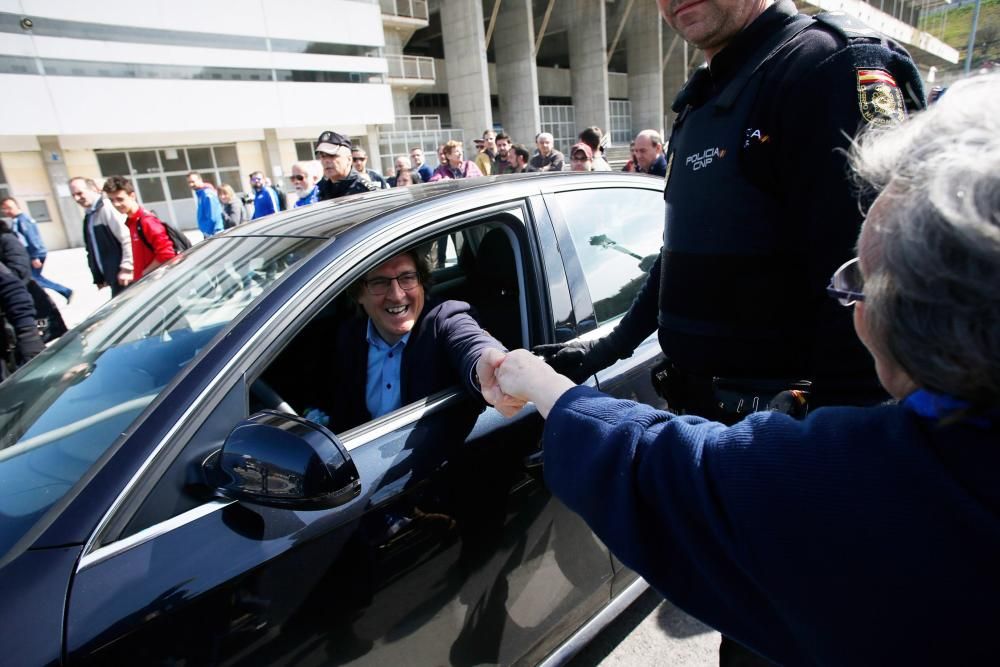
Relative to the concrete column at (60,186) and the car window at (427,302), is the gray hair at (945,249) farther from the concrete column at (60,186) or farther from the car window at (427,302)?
the concrete column at (60,186)

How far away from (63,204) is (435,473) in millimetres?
20501

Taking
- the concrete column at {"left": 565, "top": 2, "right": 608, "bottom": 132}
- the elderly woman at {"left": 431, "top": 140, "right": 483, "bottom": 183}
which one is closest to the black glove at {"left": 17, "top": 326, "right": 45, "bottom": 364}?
the elderly woman at {"left": 431, "top": 140, "right": 483, "bottom": 183}

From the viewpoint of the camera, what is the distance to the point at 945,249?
0.50 m

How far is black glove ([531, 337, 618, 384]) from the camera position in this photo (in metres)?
1.60

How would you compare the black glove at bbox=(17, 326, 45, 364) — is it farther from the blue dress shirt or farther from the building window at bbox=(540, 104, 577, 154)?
the building window at bbox=(540, 104, 577, 154)

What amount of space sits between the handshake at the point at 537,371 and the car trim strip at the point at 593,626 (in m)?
0.71

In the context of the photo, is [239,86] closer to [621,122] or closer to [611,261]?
[611,261]

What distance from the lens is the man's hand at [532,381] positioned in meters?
0.90

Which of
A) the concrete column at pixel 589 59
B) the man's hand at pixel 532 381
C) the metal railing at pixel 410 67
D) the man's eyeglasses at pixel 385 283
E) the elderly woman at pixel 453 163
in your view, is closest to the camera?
the man's hand at pixel 532 381

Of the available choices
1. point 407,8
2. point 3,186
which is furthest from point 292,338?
point 407,8

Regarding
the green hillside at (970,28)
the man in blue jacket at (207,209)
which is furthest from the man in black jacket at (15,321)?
the green hillside at (970,28)

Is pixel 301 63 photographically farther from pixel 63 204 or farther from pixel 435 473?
pixel 435 473

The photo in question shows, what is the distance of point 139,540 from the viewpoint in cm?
104

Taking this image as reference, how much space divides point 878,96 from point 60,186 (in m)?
21.1
